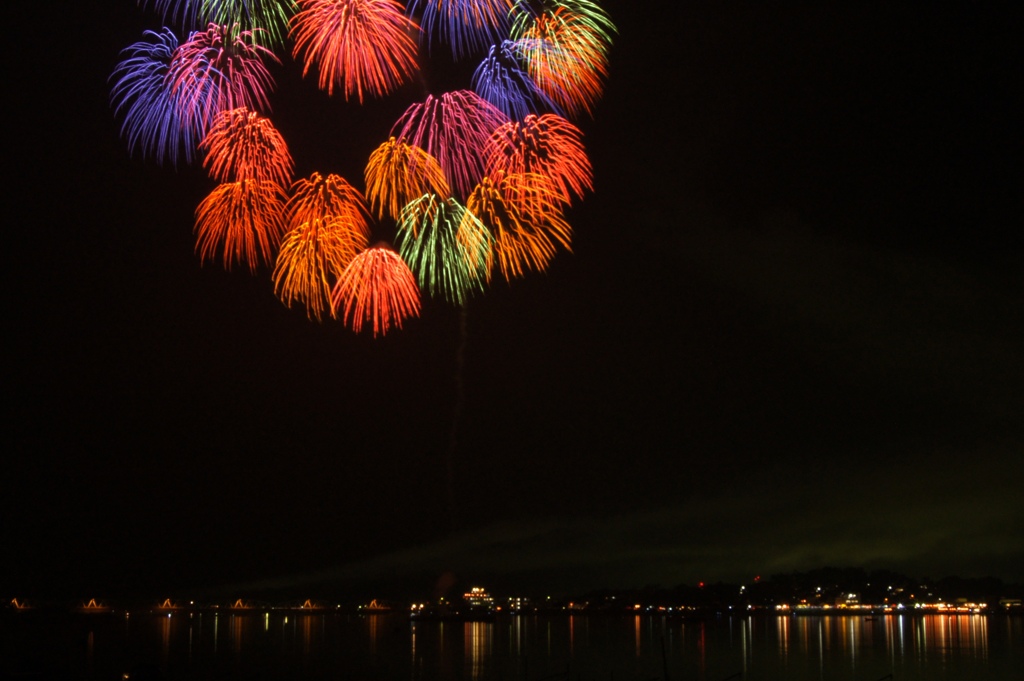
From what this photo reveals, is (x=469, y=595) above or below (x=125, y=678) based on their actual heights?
below

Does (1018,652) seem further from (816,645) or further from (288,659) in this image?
(288,659)

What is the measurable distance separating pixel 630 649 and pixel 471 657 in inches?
571

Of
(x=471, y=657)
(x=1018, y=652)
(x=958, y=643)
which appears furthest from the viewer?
(x=958, y=643)

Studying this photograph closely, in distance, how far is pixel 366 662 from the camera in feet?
171

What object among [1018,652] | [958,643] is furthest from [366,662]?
[958,643]

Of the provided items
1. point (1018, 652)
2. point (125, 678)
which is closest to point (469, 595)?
point (1018, 652)

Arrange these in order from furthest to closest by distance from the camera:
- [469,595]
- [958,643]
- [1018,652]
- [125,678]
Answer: [469,595]
[958,643]
[1018,652]
[125,678]

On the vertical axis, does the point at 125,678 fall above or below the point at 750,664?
above

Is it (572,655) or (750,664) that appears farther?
(572,655)

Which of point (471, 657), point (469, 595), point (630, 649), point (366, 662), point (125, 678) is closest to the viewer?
point (125, 678)

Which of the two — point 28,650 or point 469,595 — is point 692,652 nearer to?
point 28,650

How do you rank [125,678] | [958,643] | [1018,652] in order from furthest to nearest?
[958,643]
[1018,652]
[125,678]

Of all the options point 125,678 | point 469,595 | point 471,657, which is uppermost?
point 125,678

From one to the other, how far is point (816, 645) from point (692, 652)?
42.4ft
